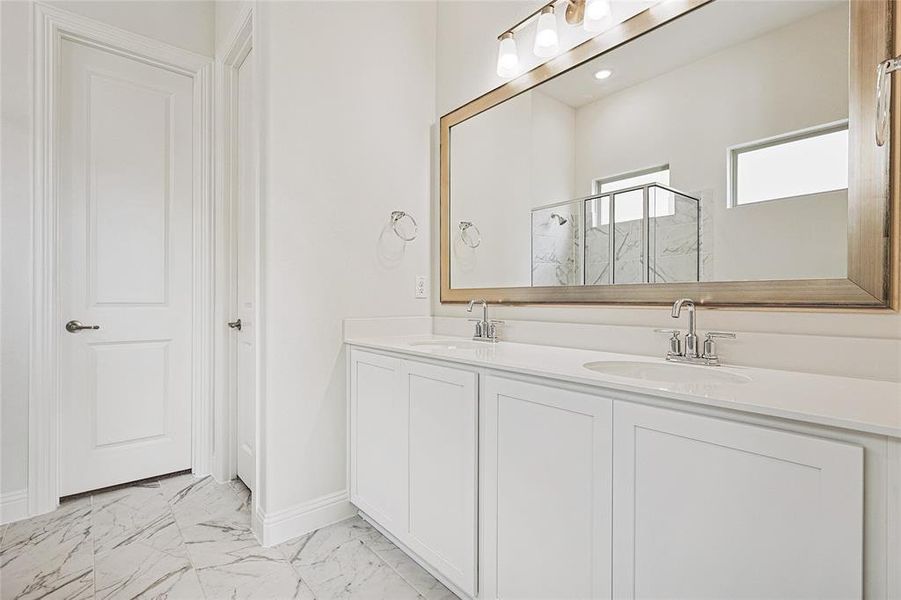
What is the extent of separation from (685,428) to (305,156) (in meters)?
1.73

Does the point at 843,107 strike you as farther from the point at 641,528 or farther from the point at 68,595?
the point at 68,595

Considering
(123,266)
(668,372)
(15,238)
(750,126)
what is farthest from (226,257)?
(750,126)

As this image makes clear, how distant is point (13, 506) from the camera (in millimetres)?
1945

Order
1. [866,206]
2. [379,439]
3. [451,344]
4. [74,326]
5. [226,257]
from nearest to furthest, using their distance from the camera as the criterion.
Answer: [866,206] → [379,439] → [451,344] → [74,326] → [226,257]

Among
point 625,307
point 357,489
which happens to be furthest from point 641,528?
point 357,489

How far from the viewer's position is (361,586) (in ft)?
4.95

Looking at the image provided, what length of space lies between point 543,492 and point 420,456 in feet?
1.75

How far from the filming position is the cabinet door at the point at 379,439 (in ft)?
5.30

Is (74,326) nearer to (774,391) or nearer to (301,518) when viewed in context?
(301,518)

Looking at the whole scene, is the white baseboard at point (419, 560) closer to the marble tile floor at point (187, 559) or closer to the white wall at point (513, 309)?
the marble tile floor at point (187, 559)

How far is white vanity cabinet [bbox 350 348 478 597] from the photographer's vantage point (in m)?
1.33

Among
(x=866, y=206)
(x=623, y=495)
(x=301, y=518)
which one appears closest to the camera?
(x=623, y=495)

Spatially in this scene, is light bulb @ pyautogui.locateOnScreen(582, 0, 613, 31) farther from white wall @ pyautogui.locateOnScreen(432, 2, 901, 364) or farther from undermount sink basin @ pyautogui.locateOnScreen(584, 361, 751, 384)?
undermount sink basin @ pyautogui.locateOnScreen(584, 361, 751, 384)

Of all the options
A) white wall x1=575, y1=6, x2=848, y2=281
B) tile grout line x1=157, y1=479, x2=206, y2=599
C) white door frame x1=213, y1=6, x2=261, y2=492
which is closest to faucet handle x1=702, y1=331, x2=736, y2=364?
white wall x1=575, y1=6, x2=848, y2=281
